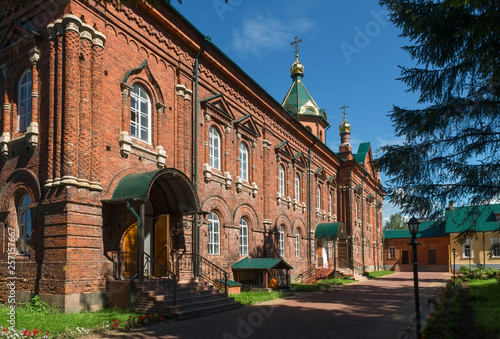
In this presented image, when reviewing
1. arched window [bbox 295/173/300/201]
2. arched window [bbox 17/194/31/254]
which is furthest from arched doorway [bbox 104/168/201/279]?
arched window [bbox 295/173/300/201]

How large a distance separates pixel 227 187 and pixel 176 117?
419cm

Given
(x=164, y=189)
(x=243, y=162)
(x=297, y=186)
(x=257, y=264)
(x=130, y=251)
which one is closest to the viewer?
(x=130, y=251)

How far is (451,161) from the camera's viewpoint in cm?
1091

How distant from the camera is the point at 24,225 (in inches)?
487

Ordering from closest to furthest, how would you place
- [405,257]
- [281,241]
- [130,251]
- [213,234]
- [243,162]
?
[130,251] < [213,234] < [243,162] < [281,241] < [405,257]

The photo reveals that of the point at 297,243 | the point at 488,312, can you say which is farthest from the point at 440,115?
the point at 297,243

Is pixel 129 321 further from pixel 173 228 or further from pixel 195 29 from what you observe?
pixel 195 29

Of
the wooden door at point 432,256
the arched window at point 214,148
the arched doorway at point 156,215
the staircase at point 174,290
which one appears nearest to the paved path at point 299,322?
the staircase at point 174,290

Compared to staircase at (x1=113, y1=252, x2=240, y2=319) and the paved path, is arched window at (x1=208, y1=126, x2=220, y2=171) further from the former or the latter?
the paved path

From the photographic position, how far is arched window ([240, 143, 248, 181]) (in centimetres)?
2024

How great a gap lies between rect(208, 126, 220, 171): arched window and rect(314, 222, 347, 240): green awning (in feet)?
39.9

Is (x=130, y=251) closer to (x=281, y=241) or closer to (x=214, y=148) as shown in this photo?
(x=214, y=148)

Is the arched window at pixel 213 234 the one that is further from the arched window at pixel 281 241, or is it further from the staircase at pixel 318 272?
the staircase at pixel 318 272

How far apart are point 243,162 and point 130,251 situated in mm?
8986
